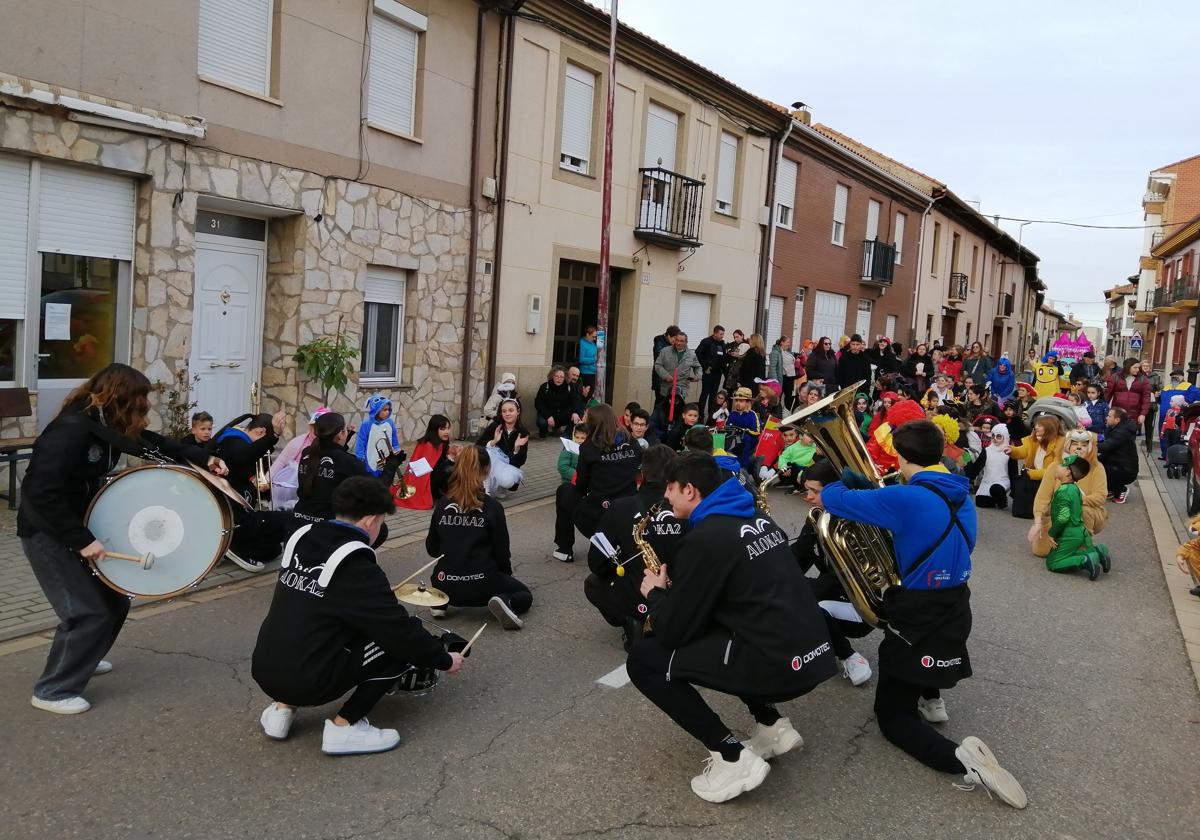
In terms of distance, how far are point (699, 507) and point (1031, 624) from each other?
4.04 metres

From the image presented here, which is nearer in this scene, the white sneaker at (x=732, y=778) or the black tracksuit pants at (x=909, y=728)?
the white sneaker at (x=732, y=778)

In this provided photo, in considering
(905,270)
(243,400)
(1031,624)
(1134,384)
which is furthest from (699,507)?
(905,270)

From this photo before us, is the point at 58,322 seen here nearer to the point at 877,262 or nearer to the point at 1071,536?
the point at 1071,536

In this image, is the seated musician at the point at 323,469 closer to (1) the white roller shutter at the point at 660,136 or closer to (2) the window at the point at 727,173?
(1) the white roller shutter at the point at 660,136

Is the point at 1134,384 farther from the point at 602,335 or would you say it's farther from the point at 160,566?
the point at 160,566

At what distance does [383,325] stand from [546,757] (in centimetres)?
970

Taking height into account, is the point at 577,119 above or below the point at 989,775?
above

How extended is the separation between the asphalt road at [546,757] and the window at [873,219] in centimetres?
2273

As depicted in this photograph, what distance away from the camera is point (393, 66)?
41.2 ft

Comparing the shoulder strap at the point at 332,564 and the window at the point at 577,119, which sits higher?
the window at the point at 577,119

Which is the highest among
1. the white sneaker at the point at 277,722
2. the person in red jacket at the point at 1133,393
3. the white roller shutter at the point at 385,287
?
the white roller shutter at the point at 385,287

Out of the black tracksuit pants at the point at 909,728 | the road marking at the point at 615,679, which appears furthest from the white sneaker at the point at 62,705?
the black tracksuit pants at the point at 909,728

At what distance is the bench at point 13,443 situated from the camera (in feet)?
26.8

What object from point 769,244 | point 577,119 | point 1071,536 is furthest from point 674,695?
point 769,244
